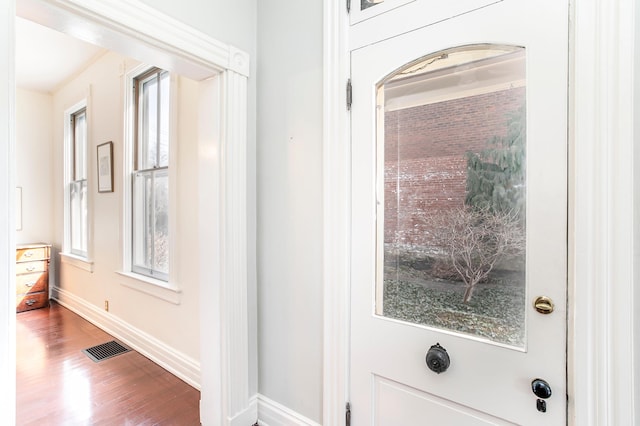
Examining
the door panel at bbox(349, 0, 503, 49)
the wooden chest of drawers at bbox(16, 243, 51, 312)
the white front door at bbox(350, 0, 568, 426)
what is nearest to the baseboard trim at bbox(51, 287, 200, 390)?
the wooden chest of drawers at bbox(16, 243, 51, 312)

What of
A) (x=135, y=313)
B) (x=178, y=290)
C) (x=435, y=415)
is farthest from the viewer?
(x=135, y=313)

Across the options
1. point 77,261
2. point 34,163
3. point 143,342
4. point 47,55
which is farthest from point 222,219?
point 34,163

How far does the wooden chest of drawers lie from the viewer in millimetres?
3969

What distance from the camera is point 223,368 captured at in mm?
1701

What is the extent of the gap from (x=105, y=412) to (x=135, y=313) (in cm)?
100

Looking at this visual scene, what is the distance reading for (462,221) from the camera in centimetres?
118

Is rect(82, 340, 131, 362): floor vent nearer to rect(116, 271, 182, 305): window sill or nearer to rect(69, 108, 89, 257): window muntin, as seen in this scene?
rect(116, 271, 182, 305): window sill

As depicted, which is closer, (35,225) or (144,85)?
(144,85)

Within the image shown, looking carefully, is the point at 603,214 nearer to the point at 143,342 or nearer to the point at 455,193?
the point at 455,193

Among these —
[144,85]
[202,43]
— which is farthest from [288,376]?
[144,85]

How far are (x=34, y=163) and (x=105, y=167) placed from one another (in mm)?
2109

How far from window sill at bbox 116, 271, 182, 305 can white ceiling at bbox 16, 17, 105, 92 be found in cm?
234

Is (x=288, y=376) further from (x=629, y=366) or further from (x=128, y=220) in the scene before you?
(x=128, y=220)

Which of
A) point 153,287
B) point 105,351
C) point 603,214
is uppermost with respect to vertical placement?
point 603,214
